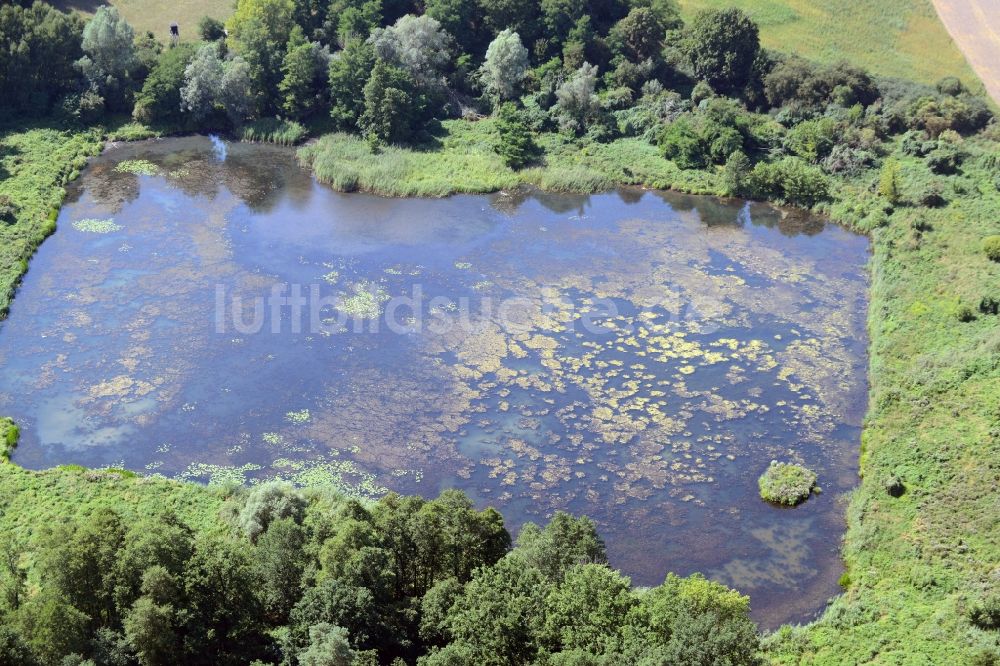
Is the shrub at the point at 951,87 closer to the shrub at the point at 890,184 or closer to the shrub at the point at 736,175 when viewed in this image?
the shrub at the point at 890,184

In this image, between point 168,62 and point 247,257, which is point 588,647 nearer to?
point 247,257

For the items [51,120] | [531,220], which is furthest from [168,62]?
[531,220]

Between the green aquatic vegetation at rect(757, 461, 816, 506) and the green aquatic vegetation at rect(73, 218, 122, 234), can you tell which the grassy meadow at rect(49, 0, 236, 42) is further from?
the green aquatic vegetation at rect(757, 461, 816, 506)

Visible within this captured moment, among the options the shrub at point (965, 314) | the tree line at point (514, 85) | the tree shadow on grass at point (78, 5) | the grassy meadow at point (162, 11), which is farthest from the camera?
the grassy meadow at point (162, 11)

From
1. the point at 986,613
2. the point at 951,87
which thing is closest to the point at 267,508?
the point at 986,613

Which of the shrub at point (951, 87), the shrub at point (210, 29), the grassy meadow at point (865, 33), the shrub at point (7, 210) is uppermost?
the grassy meadow at point (865, 33)

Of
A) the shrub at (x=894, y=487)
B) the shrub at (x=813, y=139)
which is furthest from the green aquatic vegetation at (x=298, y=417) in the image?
the shrub at (x=813, y=139)

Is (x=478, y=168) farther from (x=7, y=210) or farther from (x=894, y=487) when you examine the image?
(x=894, y=487)
